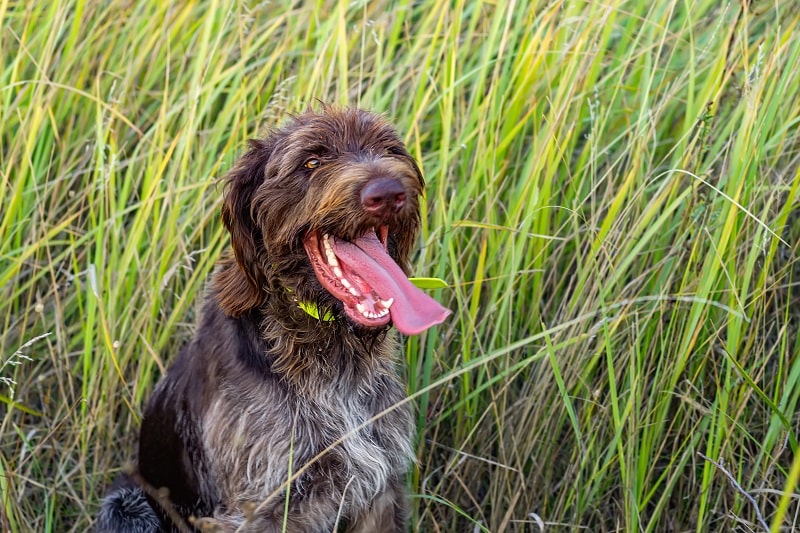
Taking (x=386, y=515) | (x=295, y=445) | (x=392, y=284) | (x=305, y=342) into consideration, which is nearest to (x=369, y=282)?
(x=392, y=284)

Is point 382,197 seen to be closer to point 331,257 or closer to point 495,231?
point 331,257

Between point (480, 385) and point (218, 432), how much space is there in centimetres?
98

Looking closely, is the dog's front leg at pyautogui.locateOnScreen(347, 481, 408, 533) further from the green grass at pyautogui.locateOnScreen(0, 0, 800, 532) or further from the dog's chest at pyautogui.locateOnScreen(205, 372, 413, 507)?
the green grass at pyautogui.locateOnScreen(0, 0, 800, 532)

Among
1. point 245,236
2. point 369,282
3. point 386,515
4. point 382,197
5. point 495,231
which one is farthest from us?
point 495,231

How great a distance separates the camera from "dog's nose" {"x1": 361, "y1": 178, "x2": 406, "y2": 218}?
2842mm

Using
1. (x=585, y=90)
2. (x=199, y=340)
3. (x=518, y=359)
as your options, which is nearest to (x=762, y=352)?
(x=518, y=359)

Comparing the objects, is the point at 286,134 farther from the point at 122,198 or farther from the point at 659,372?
the point at 659,372

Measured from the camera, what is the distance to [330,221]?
2.90 metres

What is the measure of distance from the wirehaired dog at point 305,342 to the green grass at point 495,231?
14.1 inches

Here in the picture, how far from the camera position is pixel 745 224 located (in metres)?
3.47

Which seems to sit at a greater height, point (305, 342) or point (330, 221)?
point (330, 221)

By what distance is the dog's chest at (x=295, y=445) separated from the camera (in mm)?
3166

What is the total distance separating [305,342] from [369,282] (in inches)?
14.2

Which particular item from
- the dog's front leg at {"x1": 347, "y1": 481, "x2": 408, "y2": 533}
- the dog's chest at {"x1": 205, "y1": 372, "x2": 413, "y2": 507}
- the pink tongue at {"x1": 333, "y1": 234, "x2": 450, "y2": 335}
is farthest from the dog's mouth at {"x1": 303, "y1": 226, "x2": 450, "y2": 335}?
the dog's front leg at {"x1": 347, "y1": 481, "x2": 408, "y2": 533}
